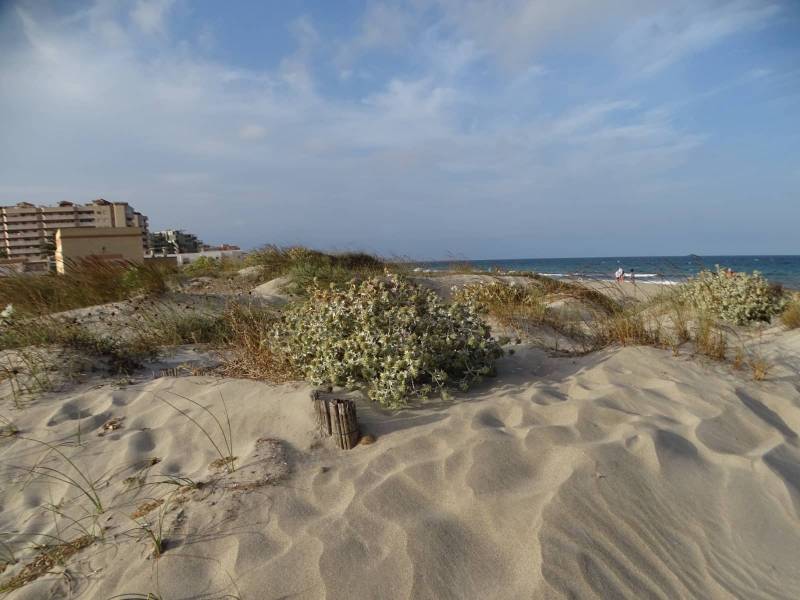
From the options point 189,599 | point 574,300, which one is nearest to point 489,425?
point 189,599

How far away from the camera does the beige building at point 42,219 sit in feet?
196

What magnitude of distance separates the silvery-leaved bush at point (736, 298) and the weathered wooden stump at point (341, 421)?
5.17 meters

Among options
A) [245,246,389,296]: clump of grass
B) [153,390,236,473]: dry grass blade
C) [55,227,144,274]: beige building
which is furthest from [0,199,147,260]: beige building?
[153,390,236,473]: dry grass blade

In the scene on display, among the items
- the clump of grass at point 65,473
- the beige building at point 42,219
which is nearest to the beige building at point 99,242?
the clump of grass at point 65,473

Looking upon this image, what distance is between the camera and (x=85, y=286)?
Result: 23.6ft

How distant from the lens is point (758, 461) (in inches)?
100.0

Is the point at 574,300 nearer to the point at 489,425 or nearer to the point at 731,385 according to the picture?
the point at 731,385

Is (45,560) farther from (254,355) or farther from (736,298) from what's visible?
(736,298)

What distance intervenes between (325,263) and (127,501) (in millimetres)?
8818

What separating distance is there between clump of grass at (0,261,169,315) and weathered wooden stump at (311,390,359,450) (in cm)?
532

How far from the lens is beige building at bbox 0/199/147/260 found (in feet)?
196

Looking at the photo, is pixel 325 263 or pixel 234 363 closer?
pixel 234 363

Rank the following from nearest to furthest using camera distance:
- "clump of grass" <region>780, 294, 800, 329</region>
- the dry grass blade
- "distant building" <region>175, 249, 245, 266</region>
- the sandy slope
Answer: the sandy slope < the dry grass blade < "clump of grass" <region>780, 294, 800, 329</region> < "distant building" <region>175, 249, 245, 266</region>

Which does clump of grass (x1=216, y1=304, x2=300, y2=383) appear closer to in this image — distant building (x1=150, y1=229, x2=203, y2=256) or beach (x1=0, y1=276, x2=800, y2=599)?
beach (x1=0, y1=276, x2=800, y2=599)
